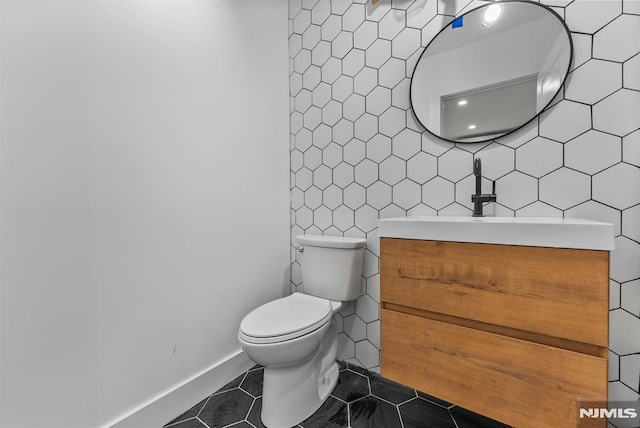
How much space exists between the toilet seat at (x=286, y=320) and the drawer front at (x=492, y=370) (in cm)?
32

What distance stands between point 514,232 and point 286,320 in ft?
2.89

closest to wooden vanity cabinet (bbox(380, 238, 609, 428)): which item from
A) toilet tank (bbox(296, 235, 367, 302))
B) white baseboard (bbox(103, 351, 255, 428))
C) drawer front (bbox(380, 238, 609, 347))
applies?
drawer front (bbox(380, 238, 609, 347))

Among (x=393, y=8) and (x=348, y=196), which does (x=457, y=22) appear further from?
(x=348, y=196)

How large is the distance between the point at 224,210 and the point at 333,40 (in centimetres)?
113

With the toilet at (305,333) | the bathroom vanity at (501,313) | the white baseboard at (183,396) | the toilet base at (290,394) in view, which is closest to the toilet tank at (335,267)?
the toilet at (305,333)

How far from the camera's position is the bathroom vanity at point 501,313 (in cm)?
68

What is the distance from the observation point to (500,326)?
0.78 m

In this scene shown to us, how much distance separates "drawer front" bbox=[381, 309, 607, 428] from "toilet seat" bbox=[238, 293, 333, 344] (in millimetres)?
318

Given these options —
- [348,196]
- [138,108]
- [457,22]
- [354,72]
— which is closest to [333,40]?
[354,72]

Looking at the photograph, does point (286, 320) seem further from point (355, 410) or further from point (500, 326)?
point (500, 326)

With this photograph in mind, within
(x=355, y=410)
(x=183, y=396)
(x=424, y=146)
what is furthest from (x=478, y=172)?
(x=183, y=396)

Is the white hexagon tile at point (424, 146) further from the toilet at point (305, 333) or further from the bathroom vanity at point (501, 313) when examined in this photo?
the bathroom vanity at point (501, 313)

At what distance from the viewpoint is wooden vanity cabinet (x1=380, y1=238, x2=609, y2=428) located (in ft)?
2.22

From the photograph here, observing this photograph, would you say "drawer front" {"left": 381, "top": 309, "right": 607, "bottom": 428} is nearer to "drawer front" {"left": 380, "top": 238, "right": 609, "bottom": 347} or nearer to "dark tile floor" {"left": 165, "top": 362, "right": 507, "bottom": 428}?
"drawer front" {"left": 380, "top": 238, "right": 609, "bottom": 347}
